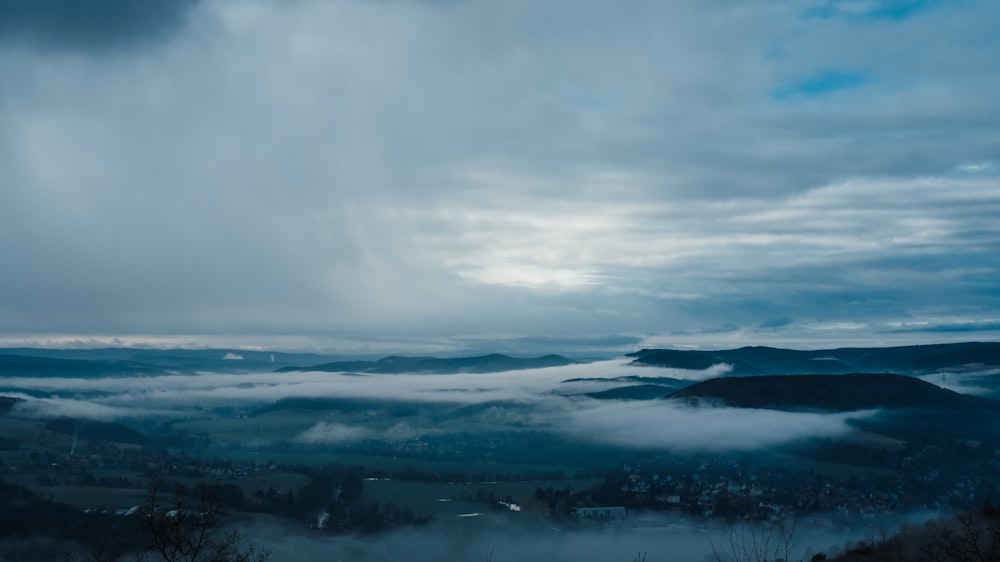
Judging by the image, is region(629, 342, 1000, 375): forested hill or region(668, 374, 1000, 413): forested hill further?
region(629, 342, 1000, 375): forested hill

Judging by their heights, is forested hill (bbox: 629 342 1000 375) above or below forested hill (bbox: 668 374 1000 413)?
above

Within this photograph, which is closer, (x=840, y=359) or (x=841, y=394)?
(x=841, y=394)

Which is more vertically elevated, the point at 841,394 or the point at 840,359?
the point at 840,359

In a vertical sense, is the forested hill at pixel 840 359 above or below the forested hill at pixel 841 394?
above

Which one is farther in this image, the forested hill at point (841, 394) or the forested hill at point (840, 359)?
the forested hill at point (840, 359)
